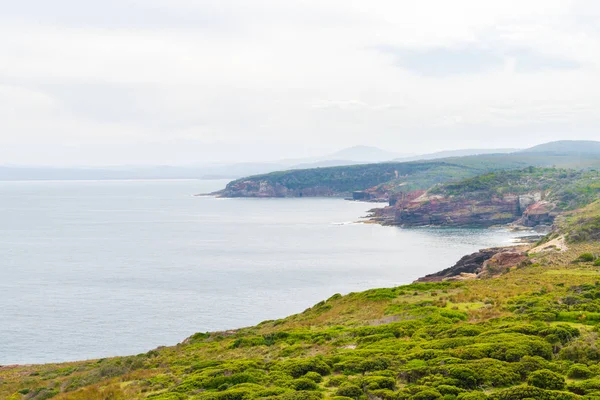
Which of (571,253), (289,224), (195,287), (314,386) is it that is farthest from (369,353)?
(289,224)

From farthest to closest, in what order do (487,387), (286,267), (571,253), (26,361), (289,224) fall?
(289,224), (286,267), (571,253), (26,361), (487,387)

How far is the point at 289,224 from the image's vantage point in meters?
180

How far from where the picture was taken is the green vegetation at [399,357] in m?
18.5

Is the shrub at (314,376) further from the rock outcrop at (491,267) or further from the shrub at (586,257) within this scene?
the rock outcrop at (491,267)

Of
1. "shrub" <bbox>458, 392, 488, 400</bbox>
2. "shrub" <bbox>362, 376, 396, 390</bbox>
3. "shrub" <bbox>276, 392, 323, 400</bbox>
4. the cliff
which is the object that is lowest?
the cliff

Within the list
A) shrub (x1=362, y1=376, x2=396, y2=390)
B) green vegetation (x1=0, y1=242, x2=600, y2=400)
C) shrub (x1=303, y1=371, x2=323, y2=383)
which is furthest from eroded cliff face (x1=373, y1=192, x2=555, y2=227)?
shrub (x1=362, y1=376, x2=396, y2=390)

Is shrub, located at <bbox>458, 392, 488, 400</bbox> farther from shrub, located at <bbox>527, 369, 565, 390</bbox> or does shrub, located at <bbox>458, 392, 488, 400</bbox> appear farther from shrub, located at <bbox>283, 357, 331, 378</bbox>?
shrub, located at <bbox>283, 357, 331, 378</bbox>

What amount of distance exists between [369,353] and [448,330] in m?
4.79

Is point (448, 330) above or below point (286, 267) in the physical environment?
above

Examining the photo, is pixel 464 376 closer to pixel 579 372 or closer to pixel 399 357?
pixel 579 372

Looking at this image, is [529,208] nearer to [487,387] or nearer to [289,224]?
[289,224]

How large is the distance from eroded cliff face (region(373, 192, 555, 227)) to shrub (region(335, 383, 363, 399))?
515ft

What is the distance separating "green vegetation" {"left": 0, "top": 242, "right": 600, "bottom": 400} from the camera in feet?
60.6

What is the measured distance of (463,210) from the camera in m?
177
